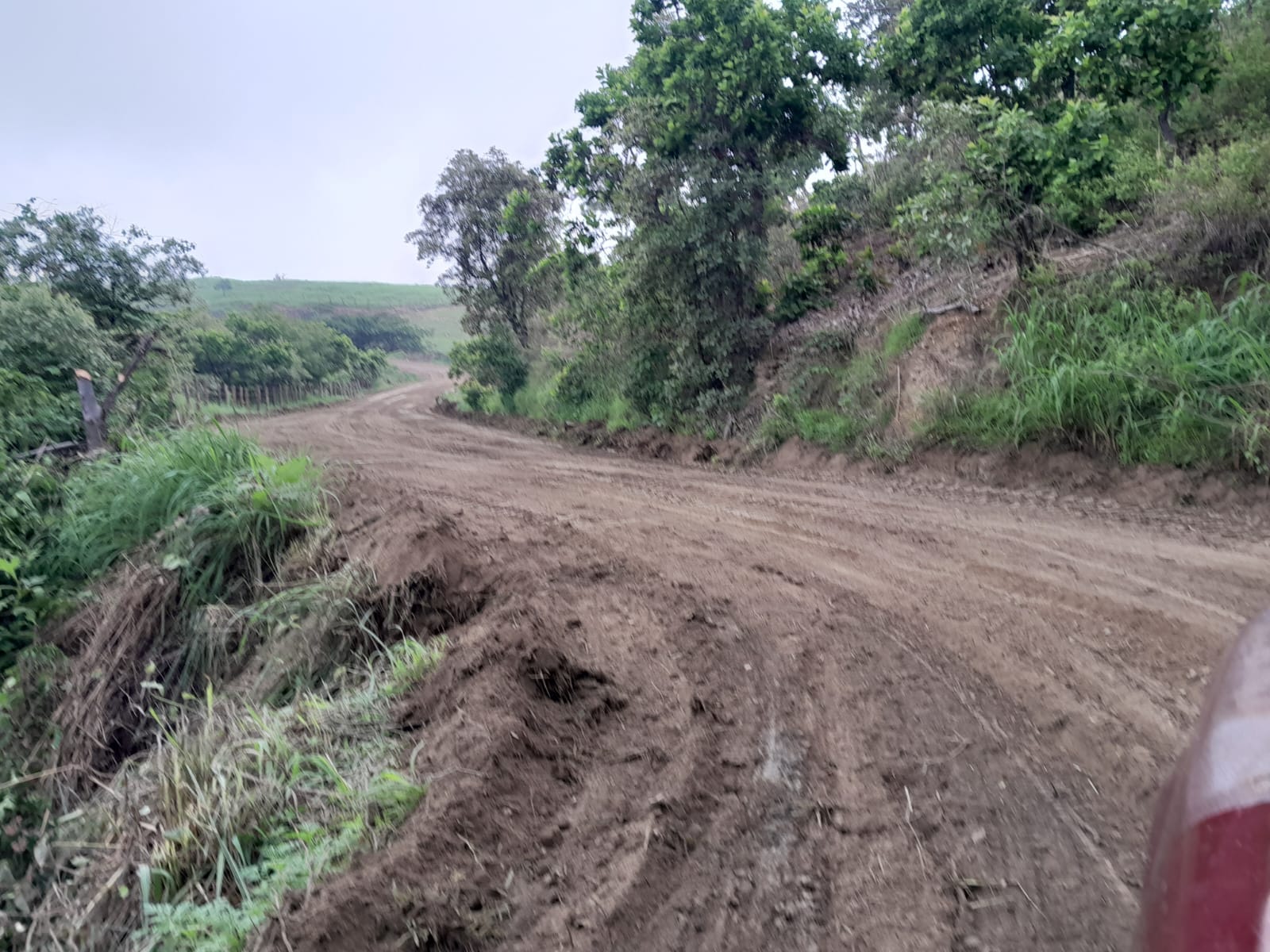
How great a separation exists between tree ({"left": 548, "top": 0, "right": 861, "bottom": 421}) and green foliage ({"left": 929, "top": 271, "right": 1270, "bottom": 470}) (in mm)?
4496

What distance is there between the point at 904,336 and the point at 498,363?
45.3ft

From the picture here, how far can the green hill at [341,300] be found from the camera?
7766cm

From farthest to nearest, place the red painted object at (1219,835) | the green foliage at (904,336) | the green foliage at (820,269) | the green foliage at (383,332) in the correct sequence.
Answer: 1. the green foliage at (383,332)
2. the green foliage at (820,269)
3. the green foliage at (904,336)
4. the red painted object at (1219,835)

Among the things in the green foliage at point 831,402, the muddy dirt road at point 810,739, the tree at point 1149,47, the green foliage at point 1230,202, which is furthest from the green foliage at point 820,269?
the muddy dirt road at point 810,739

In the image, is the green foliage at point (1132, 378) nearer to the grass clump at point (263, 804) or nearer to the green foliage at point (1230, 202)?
the green foliage at point (1230, 202)

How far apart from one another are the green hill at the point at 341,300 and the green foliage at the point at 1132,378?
68845 millimetres

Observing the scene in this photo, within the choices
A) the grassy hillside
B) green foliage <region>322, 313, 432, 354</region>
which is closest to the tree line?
green foliage <region>322, 313, 432, 354</region>

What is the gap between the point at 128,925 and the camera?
3.14 meters

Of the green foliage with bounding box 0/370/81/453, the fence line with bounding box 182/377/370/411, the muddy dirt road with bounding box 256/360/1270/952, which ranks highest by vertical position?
the green foliage with bounding box 0/370/81/453

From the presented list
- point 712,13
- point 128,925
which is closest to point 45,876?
point 128,925

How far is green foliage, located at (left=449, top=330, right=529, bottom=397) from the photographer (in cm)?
2162

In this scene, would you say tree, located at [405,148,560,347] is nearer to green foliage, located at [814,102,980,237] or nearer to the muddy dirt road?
green foliage, located at [814,102,980,237]

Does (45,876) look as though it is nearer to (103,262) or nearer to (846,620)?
(846,620)

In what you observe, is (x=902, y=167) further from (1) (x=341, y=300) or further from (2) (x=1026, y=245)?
(1) (x=341, y=300)
